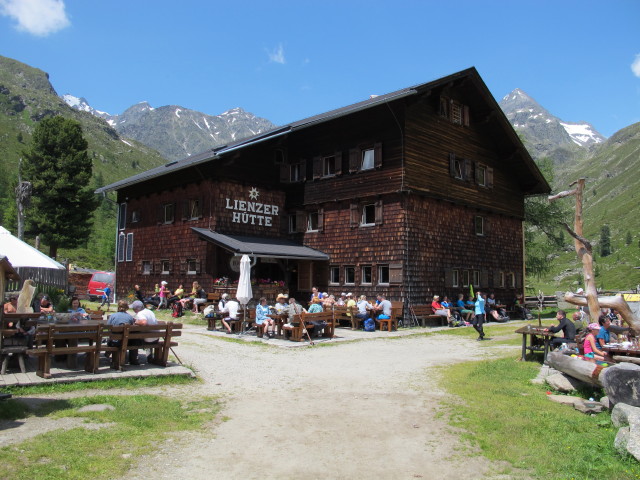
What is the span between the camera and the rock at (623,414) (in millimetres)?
6445

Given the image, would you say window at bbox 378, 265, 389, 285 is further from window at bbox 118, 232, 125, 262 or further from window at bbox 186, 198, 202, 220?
window at bbox 118, 232, 125, 262

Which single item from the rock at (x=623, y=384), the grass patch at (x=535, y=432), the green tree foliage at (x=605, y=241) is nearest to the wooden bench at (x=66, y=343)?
the grass patch at (x=535, y=432)

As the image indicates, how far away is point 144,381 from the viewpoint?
9508mm

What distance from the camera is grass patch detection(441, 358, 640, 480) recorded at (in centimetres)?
553

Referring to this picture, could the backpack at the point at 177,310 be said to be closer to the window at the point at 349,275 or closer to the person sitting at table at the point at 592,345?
the window at the point at 349,275

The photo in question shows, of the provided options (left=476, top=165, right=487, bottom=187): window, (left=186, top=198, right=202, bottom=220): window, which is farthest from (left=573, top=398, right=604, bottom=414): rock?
(left=186, top=198, right=202, bottom=220): window

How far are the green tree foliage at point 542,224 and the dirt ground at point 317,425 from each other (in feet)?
88.8

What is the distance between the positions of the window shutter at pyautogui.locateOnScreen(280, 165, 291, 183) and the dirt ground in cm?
1551

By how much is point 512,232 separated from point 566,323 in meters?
18.8

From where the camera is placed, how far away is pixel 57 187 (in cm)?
4234

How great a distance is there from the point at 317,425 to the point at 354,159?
18541 mm

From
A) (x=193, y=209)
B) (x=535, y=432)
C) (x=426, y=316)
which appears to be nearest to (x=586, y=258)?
(x=535, y=432)

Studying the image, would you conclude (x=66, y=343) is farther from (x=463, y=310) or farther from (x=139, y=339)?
(x=463, y=310)

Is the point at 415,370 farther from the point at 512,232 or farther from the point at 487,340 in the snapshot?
the point at 512,232
